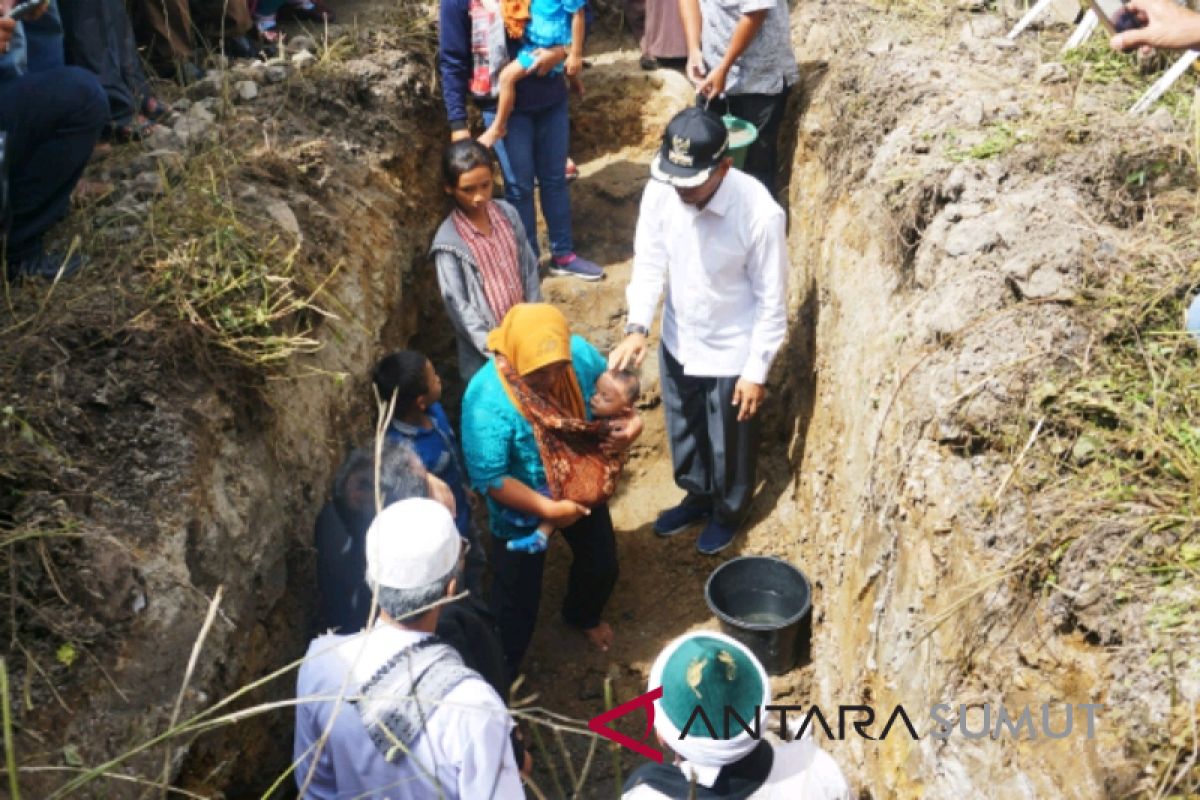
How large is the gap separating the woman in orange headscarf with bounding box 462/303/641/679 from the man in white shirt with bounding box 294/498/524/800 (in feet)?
3.75

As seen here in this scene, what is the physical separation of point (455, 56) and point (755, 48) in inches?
65.0

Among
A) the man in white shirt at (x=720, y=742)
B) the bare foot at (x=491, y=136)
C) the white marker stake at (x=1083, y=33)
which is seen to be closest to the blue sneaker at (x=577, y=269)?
the bare foot at (x=491, y=136)

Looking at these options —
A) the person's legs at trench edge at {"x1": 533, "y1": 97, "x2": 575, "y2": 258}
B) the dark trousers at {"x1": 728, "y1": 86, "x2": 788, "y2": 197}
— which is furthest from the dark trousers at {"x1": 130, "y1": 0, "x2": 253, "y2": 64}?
the dark trousers at {"x1": 728, "y1": 86, "x2": 788, "y2": 197}

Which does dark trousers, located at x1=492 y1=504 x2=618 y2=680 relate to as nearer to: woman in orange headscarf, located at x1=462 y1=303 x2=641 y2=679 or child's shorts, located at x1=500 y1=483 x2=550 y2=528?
woman in orange headscarf, located at x1=462 y1=303 x2=641 y2=679

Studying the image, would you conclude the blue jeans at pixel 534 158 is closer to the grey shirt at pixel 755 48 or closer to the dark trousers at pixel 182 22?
the grey shirt at pixel 755 48

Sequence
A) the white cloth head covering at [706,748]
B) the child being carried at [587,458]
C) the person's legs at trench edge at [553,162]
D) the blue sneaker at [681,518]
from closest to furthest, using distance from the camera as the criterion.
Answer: the white cloth head covering at [706,748] → the child being carried at [587,458] → the blue sneaker at [681,518] → the person's legs at trench edge at [553,162]

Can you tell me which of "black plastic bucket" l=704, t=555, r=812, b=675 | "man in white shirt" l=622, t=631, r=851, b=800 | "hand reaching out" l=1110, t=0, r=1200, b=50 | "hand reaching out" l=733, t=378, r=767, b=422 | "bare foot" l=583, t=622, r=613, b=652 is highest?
"hand reaching out" l=1110, t=0, r=1200, b=50

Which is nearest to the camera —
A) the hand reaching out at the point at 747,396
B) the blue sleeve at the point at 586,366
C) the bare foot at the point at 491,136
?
the blue sleeve at the point at 586,366

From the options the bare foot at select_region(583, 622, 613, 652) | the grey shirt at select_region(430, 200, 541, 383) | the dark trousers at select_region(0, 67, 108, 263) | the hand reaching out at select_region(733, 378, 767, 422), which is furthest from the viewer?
the bare foot at select_region(583, 622, 613, 652)

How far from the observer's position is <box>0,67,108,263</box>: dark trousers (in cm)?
382

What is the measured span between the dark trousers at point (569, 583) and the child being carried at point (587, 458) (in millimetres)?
130

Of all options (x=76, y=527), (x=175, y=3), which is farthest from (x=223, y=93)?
(x=76, y=527)

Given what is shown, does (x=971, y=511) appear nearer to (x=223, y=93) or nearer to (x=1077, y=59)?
(x=1077, y=59)

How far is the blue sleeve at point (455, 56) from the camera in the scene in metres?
5.57
